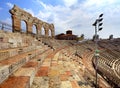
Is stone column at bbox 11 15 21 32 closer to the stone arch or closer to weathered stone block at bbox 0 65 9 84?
the stone arch

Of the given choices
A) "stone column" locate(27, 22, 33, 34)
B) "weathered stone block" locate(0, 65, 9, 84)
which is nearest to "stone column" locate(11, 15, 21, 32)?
"stone column" locate(27, 22, 33, 34)

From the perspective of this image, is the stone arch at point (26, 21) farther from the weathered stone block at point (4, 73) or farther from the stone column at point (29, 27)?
the weathered stone block at point (4, 73)

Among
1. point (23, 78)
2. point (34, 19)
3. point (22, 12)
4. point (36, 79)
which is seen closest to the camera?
point (23, 78)

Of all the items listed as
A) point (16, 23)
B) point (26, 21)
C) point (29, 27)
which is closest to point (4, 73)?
point (16, 23)

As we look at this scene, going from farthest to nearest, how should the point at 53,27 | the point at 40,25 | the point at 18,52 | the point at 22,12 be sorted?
1. the point at 53,27
2. the point at 40,25
3. the point at 22,12
4. the point at 18,52

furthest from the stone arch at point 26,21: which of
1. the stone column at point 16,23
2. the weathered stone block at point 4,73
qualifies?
the weathered stone block at point 4,73

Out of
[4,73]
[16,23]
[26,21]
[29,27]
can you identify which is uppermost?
[26,21]

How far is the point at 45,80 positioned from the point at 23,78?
1.17 meters

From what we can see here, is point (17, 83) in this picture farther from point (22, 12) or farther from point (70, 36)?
point (70, 36)

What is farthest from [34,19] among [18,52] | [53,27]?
[18,52]

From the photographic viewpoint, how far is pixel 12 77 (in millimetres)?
4129

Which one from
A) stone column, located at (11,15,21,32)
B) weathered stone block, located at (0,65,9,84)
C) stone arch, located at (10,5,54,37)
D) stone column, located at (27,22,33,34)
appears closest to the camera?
weathered stone block, located at (0,65,9,84)

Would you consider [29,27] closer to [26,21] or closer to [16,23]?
[26,21]

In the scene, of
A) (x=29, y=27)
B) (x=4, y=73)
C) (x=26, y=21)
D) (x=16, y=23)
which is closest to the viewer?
(x=4, y=73)
